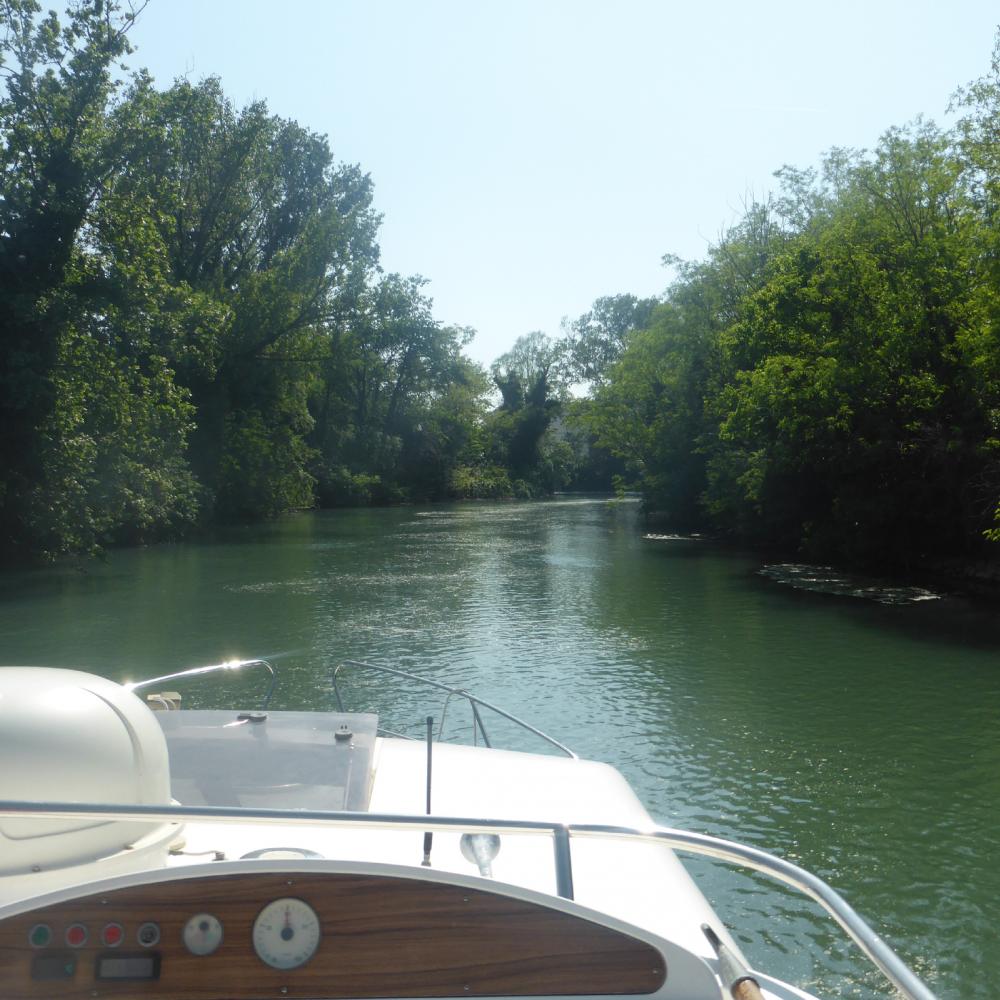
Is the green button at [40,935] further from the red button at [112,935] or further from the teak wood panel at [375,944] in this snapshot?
the red button at [112,935]

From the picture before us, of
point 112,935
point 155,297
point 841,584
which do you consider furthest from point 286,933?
point 155,297

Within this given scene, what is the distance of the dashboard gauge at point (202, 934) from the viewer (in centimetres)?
260

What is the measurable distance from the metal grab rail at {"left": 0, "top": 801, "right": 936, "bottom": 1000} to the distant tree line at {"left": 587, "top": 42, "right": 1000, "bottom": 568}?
A: 1824 cm

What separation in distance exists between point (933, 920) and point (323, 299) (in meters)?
45.0

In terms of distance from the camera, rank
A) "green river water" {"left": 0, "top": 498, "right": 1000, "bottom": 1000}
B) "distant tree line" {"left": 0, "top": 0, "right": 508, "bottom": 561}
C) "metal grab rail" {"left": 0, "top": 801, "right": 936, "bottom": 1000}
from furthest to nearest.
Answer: "distant tree line" {"left": 0, "top": 0, "right": 508, "bottom": 561} → "green river water" {"left": 0, "top": 498, "right": 1000, "bottom": 1000} → "metal grab rail" {"left": 0, "top": 801, "right": 936, "bottom": 1000}

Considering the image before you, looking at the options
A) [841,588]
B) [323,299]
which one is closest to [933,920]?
[841,588]

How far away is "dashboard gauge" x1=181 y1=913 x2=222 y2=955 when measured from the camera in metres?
2.60

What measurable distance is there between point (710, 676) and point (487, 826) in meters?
12.6

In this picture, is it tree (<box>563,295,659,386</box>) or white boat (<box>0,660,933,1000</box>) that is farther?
tree (<box>563,295,659,386</box>)

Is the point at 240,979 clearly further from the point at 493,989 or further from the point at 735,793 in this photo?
the point at 735,793

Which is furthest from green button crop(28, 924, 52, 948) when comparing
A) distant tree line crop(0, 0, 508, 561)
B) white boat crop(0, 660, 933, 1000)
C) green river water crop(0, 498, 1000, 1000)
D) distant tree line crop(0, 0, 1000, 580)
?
distant tree line crop(0, 0, 508, 561)

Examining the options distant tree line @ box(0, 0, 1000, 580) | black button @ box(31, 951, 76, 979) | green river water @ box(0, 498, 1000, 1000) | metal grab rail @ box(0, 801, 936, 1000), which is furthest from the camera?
distant tree line @ box(0, 0, 1000, 580)

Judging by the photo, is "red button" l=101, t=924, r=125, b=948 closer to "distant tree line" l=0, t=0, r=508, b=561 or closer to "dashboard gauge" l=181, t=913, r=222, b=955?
"dashboard gauge" l=181, t=913, r=222, b=955

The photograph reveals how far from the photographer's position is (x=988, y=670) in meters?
15.2
